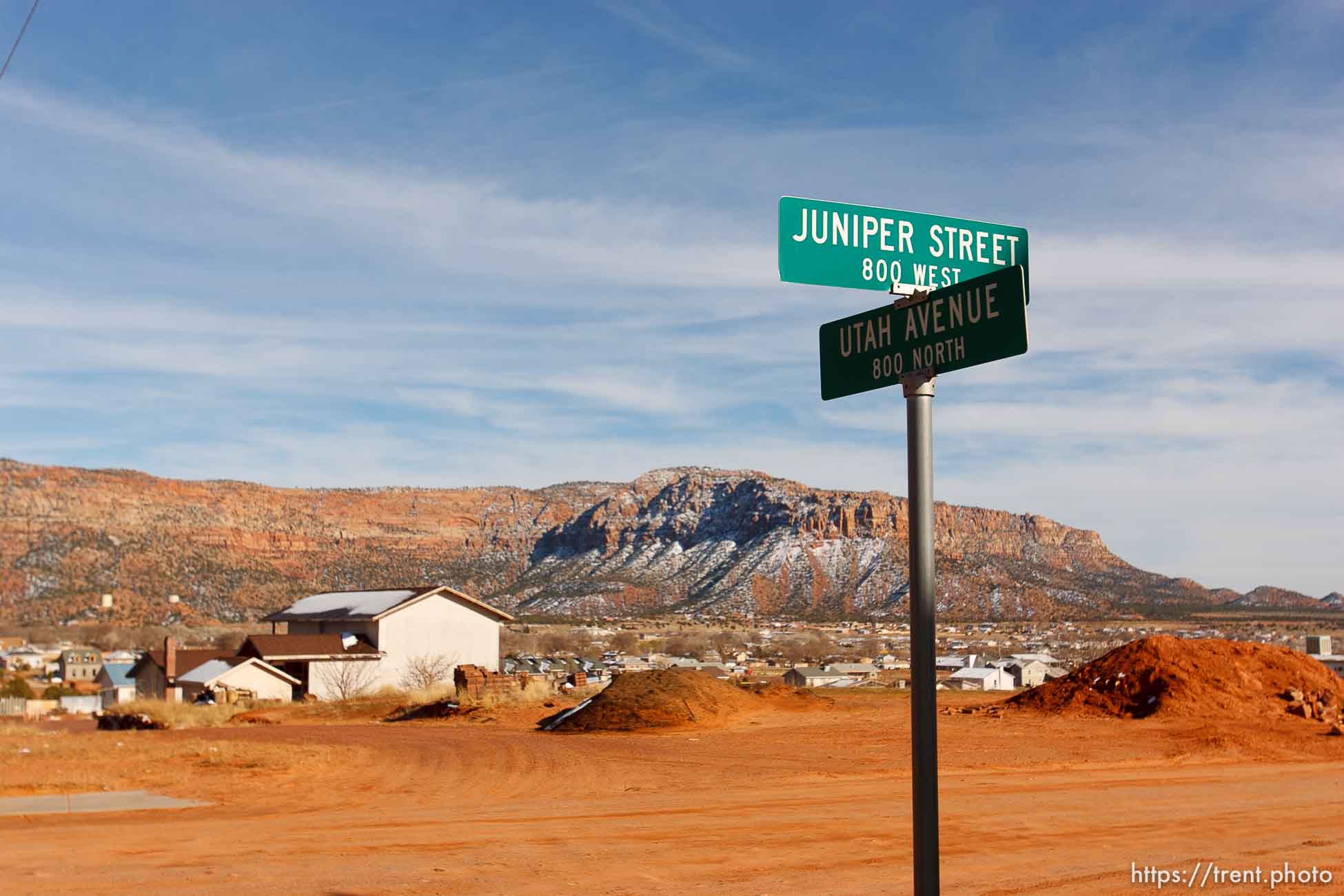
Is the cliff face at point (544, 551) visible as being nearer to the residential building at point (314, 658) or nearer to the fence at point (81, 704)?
the fence at point (81, 704)

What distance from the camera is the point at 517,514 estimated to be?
17688 centimetres

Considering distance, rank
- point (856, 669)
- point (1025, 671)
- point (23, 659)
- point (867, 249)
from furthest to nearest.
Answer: point (23, 659), point (856, 669), point (1025, 671), point (867, 249)

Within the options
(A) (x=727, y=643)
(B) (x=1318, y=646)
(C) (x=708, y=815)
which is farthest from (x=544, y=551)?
(C) (x=708, y=815)

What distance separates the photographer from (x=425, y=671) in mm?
57094

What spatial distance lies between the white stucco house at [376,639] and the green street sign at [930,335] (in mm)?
51772

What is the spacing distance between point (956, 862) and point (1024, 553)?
141 metres

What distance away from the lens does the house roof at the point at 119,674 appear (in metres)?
67.6

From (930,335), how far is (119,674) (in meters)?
73.1

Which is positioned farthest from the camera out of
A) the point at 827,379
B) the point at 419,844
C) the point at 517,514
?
the point at 517,514

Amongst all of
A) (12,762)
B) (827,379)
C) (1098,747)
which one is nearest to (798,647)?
(1098,747)

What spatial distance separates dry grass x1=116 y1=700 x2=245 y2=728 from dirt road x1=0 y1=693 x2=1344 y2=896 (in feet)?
32.5

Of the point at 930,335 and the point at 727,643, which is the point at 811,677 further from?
the point at 930,335

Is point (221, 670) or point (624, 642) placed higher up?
point (221, 670)

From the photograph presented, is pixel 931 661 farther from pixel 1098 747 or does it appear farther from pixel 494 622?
pixel 494 622
